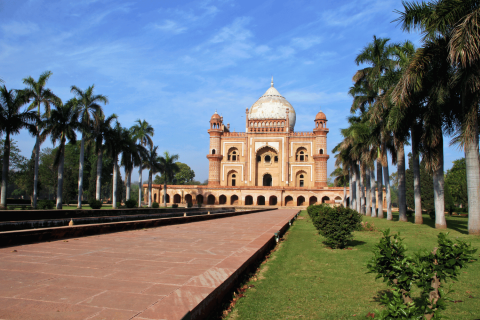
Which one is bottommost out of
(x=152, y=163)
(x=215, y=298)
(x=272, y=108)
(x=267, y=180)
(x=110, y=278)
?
(x=215, y=298)

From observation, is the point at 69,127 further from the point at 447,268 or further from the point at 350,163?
the point at 447,268

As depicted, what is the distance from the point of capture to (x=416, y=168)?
569 inches

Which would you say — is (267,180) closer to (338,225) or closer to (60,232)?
(338,225)

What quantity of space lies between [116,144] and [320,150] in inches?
1112

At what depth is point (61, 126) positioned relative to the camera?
2195 centimetres

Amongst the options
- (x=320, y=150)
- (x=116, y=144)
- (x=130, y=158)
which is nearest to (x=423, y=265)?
(x=116, y=144)

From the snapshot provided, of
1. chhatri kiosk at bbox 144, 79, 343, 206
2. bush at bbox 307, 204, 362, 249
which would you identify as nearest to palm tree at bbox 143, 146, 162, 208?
chhatri kiosk at bbox 144, 79, 343, 206

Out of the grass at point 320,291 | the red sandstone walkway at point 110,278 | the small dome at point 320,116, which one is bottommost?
the grass at point 320,291

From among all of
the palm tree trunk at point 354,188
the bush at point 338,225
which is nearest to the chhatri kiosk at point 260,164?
the palm tree trunk at point 354,188

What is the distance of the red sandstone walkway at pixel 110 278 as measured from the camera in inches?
93.7

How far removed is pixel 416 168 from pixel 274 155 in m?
33.2

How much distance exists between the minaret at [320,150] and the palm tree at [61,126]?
30.9m

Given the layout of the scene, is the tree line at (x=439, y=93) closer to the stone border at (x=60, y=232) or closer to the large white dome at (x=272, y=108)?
the stone border at (x=60, y=232)

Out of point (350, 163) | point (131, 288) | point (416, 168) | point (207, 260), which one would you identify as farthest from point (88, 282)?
point (350, 163)
